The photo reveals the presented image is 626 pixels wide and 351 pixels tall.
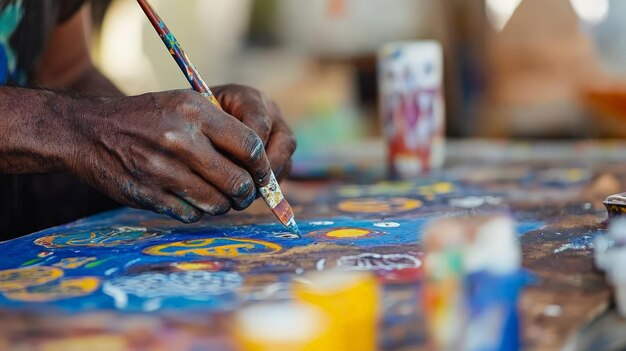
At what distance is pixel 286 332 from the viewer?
782mm

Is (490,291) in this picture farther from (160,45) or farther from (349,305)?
(160,45)

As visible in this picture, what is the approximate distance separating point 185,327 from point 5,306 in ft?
0.84

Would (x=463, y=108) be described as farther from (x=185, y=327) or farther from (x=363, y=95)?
(x=185, y=327)

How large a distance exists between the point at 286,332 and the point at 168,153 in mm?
681

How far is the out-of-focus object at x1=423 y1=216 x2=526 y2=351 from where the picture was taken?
2.84 ft

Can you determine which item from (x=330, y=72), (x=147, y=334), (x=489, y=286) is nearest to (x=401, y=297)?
(x=489, y=286)

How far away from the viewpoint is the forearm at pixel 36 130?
1.46 meters

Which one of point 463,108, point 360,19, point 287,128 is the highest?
point 360,19

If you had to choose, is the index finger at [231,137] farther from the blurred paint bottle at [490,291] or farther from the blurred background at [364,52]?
the blurred background at [364,52]

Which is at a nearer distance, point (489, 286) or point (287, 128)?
point (489, 286)

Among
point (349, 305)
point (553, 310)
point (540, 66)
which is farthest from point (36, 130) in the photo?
point (540, 66)

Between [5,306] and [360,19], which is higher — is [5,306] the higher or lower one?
the lower one

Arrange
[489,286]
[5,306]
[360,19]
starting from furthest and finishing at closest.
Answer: [360,19] < [5,306] < [489,286]

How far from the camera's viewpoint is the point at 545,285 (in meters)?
1.10
